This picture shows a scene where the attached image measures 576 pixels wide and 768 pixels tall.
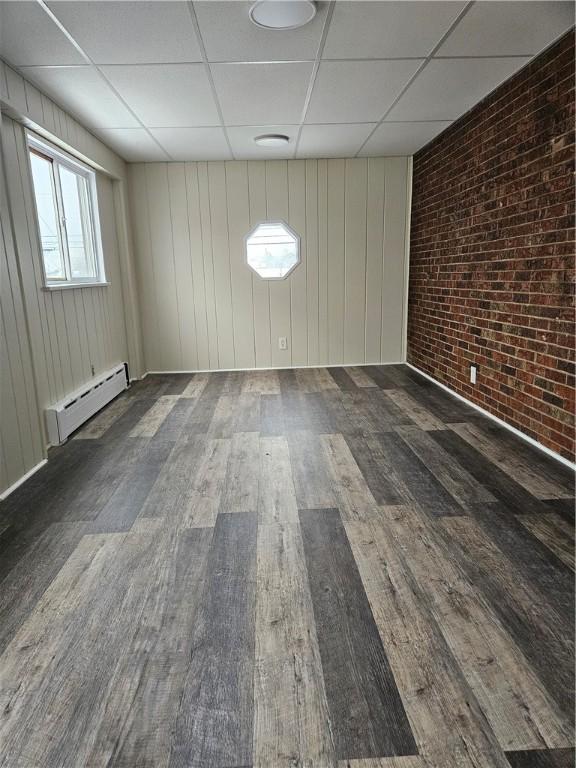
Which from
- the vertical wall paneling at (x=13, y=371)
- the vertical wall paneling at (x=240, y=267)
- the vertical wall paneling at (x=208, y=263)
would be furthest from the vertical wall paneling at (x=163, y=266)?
the vertical wall paneling at (x=13, y=371)

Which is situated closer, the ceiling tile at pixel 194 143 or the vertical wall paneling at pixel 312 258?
the ceiling tile at pixel 194 143

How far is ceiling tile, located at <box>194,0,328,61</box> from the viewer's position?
2170mm

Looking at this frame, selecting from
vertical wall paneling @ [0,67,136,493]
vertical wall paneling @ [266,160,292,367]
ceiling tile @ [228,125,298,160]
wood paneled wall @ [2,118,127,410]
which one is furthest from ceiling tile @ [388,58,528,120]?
wood paneled wall @ [2,118,127,410]

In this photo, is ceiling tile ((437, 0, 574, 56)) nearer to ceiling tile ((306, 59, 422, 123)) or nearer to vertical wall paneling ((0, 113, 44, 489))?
ceiling tile ((306, 59, 422, 123))

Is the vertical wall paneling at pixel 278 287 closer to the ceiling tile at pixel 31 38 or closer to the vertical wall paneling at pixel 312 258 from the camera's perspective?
the vertical wall paneling at pixel 312 258

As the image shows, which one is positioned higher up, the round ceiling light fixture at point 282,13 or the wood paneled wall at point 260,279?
the round ceiling light fixture at point 282,13

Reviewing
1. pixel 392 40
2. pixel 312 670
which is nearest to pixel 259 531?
pixel 312 670

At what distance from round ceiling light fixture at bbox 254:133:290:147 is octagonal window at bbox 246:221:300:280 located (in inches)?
39.1

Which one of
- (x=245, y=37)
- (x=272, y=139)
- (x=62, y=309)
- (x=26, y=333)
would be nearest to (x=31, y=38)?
(x=245, y=37)

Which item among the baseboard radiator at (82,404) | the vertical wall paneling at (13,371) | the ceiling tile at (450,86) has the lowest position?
the baseboard radiator at (82,404)

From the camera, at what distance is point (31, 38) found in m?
2.38

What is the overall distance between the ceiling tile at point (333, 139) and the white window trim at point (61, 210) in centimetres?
185

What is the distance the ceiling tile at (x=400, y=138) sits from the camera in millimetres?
3995

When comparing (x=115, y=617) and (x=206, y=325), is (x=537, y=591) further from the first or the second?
(x=206, y=325)
